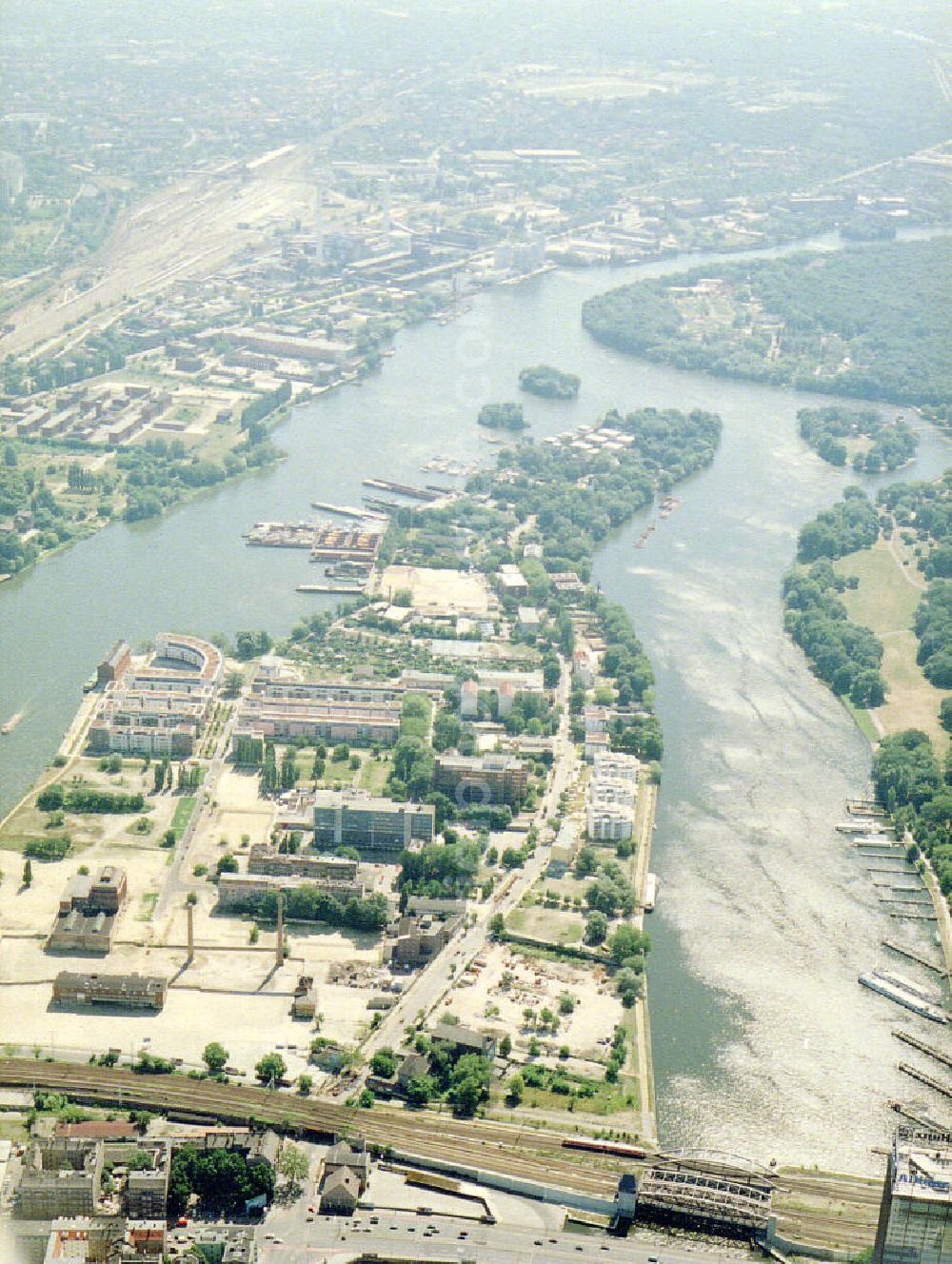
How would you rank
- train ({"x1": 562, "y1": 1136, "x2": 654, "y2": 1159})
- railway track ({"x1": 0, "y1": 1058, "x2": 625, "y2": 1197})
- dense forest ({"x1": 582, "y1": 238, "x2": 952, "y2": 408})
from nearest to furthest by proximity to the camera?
railway track ({"x1": 0, "y1": 1058, "x2": 625, "y2": 1197}), train ({"x1": 562, "y1": 1136, "x2": 654, "y2": 1159}), dense forest ({"x1": 582, "y1": 238, "x2": 952, "y2": 408})

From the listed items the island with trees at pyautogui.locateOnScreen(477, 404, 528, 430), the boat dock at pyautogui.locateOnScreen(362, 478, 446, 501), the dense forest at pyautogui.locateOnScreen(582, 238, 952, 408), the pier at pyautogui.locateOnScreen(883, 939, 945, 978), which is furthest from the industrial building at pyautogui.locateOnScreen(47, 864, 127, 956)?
the dense forest at pyautogui.locateOnScreen(582, 238, 952, 408)

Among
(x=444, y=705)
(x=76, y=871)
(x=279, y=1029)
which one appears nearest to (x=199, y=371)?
(x=444, y=705)

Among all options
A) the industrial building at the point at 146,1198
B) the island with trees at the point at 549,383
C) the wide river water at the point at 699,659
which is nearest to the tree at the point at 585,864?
the wide river water at the point at 699,659

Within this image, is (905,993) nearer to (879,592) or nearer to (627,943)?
(627,943)

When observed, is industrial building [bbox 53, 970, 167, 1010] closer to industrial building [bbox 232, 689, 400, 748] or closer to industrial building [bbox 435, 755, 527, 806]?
industrial building [bbox 435, 755, 527, 806]

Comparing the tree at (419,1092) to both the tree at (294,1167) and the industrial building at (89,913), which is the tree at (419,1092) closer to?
the tree at (294,1167)

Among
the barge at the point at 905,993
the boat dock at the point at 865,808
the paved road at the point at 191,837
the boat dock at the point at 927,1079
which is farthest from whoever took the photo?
the boat dock at the point at 865,808

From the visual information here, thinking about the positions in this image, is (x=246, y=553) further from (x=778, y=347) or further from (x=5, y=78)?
(x=5, y=78)
